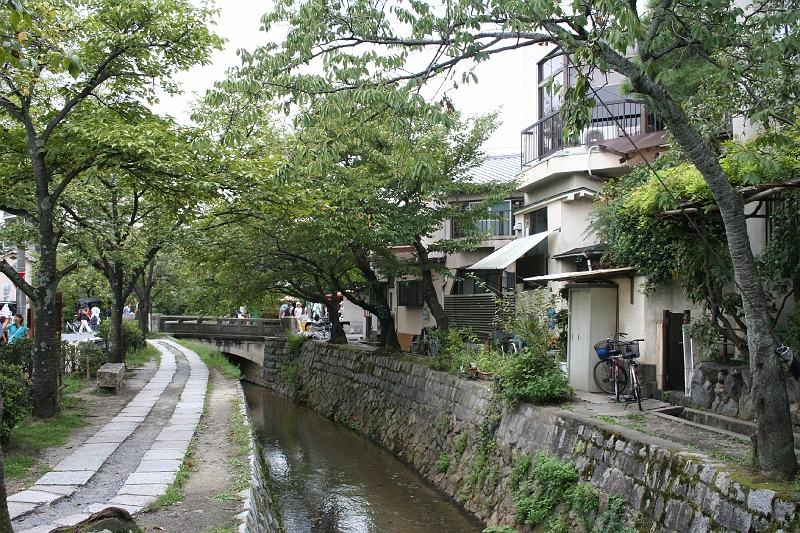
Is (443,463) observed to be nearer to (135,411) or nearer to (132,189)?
(135,411)

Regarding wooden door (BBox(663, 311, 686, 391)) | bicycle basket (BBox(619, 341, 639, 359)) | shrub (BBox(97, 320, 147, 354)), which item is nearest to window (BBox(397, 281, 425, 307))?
shrub (BBox(97, 320, 147, 354))

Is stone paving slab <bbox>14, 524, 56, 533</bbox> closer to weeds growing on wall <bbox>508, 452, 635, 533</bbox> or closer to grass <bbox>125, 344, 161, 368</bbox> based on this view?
weeds growing on wall <bbox>508, 452, 635, 533</bbox>

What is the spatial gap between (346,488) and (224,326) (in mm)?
23432

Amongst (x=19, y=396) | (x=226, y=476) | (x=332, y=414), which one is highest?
(x=19, y=396)

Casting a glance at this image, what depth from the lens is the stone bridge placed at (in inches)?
1380

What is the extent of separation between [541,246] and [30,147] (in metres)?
12.7

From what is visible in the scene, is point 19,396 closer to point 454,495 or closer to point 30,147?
point 30,147

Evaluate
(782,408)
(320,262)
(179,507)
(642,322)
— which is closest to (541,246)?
(642,322)

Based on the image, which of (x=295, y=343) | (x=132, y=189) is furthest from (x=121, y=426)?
(x=295, y=343)

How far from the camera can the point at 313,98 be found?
866 cm

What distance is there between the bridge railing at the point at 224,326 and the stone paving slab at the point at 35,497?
27.6 meters

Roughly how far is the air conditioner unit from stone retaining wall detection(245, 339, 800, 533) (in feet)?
24.3

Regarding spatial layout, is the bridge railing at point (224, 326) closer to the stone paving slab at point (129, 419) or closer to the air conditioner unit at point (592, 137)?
the stone paving slab at point (129, 419)

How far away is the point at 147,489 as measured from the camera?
7.75 m
